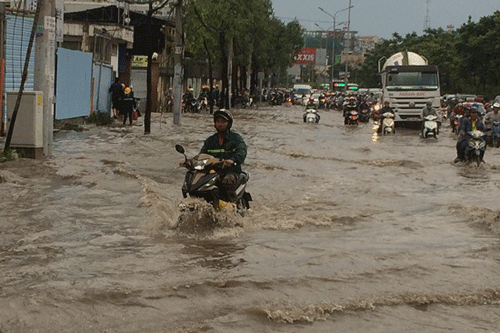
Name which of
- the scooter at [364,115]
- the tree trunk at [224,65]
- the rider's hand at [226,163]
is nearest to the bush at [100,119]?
the scooter at [364,115]

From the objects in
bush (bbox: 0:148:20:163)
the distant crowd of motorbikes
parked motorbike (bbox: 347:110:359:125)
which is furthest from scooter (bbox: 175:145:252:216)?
parked motorbike (bbox: 347:110:359:125)

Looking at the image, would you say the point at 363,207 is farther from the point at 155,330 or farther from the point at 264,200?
the point at 155,330

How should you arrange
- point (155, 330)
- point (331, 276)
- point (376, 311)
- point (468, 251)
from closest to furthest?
1. point (155, 330)
2. point (376, 311)
3. point (331, 276)
4. point (468, 251)

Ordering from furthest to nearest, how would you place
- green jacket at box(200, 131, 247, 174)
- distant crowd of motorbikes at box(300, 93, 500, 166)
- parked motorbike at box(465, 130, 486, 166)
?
distant crowd of motorbikes at box(300, 93, 500, 166)
parked motorbike at box(465, 130, 486, 166)
green jacket at box(200, 131, 247, 174)

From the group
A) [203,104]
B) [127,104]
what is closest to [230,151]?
[127,104]

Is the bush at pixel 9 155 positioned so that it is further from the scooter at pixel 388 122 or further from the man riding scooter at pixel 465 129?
the scooter at pixel 388 122

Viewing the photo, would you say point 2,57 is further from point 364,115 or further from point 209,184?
point 364,115

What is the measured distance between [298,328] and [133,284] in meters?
1.69

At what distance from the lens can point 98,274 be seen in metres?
7.89

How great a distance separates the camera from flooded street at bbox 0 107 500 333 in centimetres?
668

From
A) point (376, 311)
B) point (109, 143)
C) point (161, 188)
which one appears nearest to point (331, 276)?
point (376, 311)

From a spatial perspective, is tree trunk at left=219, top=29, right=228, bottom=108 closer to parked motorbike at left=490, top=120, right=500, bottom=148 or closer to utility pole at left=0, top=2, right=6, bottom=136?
parked motorbike at left=490, top=120, right=500, bottom=148

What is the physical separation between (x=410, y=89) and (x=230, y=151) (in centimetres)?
2833

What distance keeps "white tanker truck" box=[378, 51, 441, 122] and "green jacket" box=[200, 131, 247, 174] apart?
2785cm
